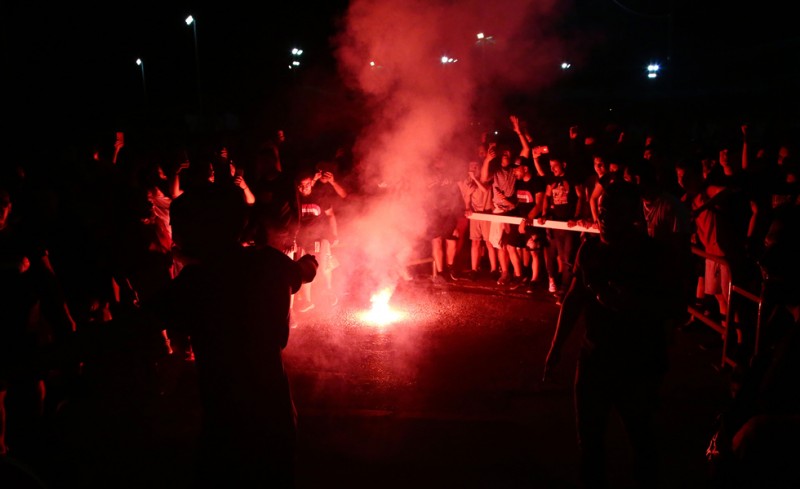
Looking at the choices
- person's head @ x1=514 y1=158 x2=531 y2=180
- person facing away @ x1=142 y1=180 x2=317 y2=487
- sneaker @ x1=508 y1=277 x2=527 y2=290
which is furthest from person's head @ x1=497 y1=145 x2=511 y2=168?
person facing away @ x1=142 y1=180 x2=317 y2=487

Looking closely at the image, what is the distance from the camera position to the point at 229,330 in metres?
2.41

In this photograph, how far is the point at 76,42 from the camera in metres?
22.4

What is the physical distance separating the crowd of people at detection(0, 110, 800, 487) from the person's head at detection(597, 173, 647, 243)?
1 centimetres

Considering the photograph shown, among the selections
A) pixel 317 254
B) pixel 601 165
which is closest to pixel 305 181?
pixel 317 254

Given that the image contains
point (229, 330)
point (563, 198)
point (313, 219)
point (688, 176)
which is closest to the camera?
point (229, 330)

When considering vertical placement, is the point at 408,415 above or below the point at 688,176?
below

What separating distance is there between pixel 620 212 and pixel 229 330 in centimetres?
197

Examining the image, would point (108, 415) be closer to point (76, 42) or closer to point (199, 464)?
point (199, 464)

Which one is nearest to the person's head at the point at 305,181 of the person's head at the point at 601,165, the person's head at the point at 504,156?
the person's head at the point at 504,156

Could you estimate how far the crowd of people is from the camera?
244 centimetres

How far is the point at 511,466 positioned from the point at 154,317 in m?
2.69

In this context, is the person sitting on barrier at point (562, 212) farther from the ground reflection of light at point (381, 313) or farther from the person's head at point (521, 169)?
the ground reflection of light at point (381, 313)

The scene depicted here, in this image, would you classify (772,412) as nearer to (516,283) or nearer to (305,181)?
(305,181)

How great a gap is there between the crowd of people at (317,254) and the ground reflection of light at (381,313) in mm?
683
